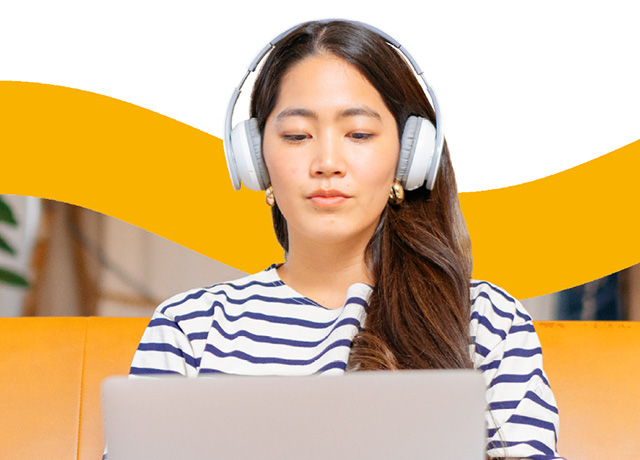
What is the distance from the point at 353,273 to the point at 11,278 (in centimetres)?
77

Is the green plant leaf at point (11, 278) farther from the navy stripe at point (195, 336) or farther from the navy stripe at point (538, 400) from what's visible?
the navy stripe at point (538, 400)

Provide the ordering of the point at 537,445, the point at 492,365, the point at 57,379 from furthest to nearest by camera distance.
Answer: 1. the point at 57,379
2. the point at 492,365
3. the point at 537,445

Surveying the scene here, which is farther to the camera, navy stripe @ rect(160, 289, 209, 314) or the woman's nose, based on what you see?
navy stripe @ rect(160, 289, 209, 314)

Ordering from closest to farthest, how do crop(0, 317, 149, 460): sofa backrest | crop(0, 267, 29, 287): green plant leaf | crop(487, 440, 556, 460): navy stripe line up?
crop(487, 440, 556, 460): navy stripe < crop(0, 317, 149, 460): sofa backrest < crop(0, 267, 29, 287): green plant leaf

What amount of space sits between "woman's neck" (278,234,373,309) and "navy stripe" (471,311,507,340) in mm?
182

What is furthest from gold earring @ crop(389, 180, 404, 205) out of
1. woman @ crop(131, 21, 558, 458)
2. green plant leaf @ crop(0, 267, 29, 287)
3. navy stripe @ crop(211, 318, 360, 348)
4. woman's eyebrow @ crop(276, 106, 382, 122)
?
green plant leaf @ crop(0, 267, 29, 287)

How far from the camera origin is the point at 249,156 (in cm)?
→ 114

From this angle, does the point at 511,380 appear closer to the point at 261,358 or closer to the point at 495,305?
the point at 495,305

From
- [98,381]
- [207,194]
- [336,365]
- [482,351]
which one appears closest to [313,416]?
[336,365]

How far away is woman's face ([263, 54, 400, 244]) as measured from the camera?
1066mm

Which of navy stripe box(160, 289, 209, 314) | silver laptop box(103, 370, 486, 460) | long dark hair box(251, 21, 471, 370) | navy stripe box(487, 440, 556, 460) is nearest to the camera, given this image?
silver laptop box(103, 370, 486, 460)

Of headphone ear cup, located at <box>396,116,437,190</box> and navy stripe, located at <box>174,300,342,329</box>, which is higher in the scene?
headphone ear cup, located at <box>396,116,437,190</box>

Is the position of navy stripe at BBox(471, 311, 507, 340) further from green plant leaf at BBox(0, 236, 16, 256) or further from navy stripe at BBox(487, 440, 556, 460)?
green plant leaf at BBox(0, 236, 16, 256)

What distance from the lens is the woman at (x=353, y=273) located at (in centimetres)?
106
